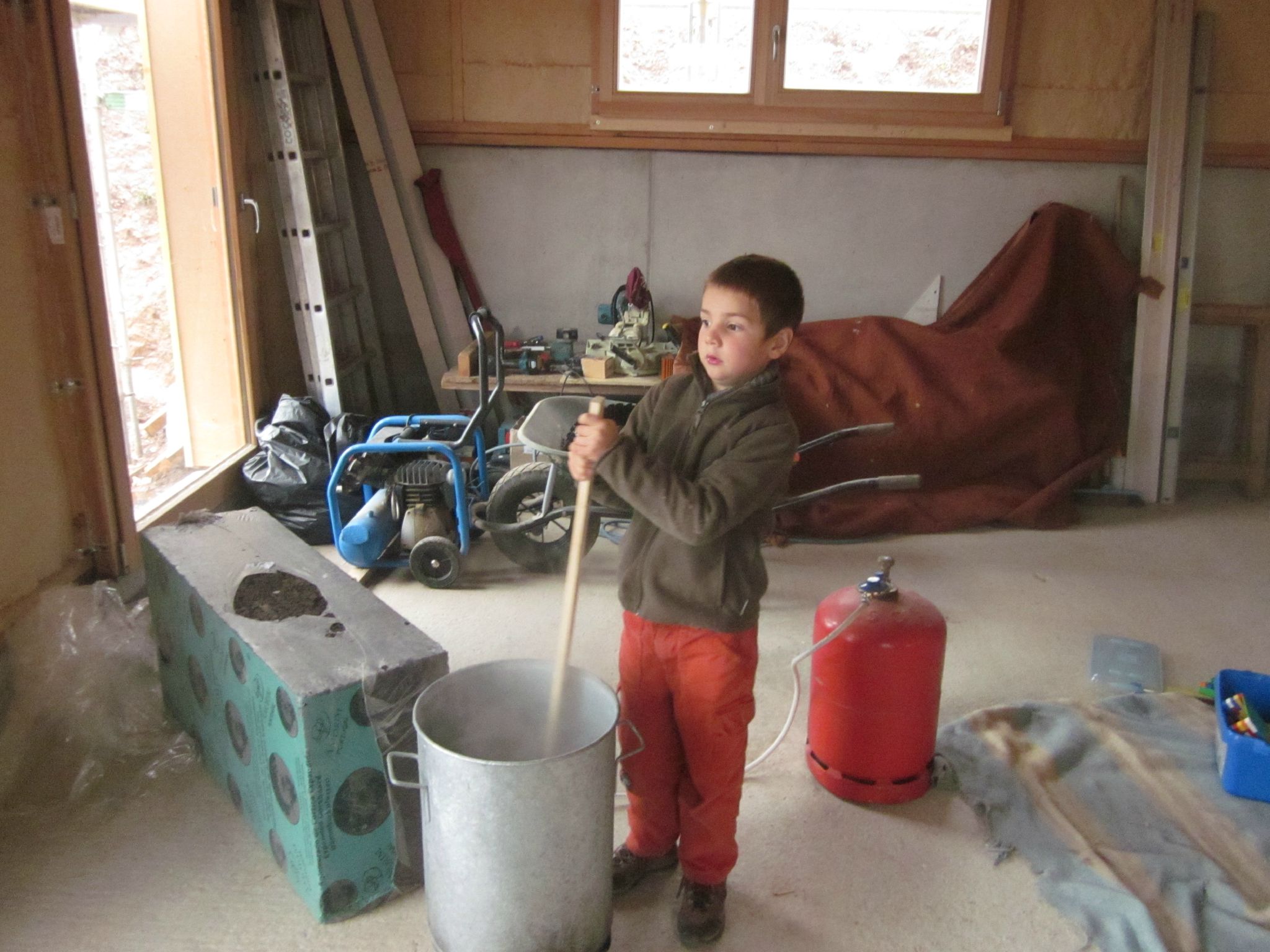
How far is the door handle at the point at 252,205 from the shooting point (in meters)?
3.67

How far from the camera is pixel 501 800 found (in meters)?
1.44

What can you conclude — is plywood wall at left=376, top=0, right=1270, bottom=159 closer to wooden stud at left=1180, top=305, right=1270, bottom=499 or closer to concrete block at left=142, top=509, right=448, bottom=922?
wooden stud at left=1180, top=305, right=1270, bottom=499

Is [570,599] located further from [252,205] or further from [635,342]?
[252,205]

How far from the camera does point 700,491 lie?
155cm

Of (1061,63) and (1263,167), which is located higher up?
(1061,63)

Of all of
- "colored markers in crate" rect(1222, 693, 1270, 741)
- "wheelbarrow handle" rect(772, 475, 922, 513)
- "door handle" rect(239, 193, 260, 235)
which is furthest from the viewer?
"door handle" rect(239, 193, 260, 235)

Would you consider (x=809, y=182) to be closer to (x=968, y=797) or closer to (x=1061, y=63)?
(x=1061, y=63)

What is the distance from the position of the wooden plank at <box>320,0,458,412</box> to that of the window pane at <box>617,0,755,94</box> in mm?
1072

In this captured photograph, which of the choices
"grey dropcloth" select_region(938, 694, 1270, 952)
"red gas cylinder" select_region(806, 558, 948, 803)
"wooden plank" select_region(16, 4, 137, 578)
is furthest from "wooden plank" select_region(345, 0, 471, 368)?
"grey dropcloth" select_region(938, 694, 1270, 952)

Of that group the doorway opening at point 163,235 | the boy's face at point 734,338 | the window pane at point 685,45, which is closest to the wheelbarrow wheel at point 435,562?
the doorway opening at point 163,235

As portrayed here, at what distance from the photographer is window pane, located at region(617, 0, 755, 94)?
13.9ft

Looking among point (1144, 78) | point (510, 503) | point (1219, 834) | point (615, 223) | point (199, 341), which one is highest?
point (1144, 78)

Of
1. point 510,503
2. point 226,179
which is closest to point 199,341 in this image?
point 226,179

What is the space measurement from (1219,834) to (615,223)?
3.32 metres
